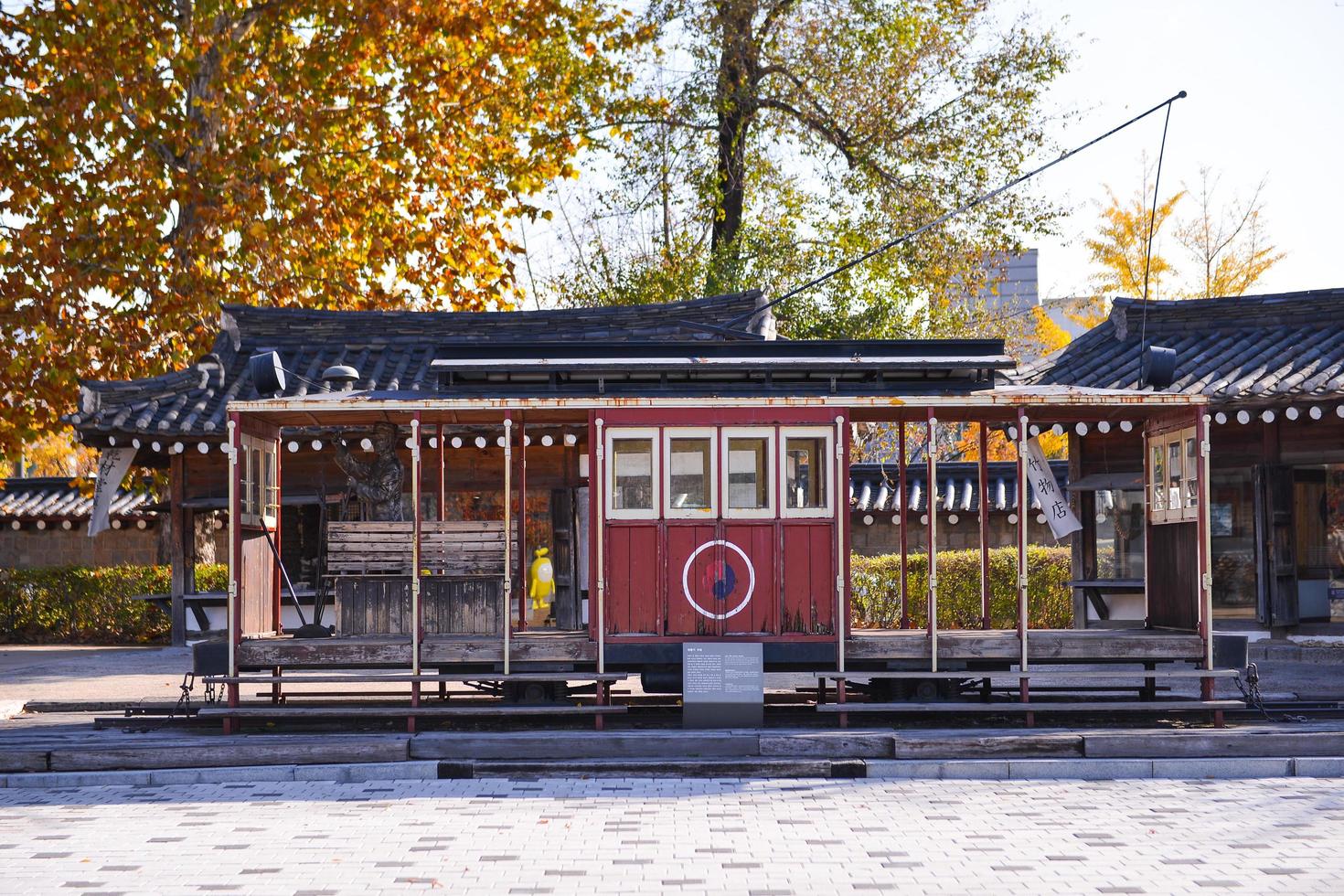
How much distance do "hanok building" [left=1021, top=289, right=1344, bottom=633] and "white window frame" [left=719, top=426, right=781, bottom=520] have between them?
21.1ft

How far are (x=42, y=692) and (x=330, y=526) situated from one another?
205 inches

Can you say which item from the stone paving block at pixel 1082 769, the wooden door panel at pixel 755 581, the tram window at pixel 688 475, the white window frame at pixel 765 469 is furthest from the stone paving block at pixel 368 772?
the stone paving block at pixel 1082 769

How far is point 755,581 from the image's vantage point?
13.2 metres

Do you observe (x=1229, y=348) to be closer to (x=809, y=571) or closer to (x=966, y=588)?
(x=966, y=588)

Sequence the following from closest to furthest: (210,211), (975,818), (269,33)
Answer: (975,818), (210,211), (269,33)

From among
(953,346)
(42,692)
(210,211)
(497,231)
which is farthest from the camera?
(497,231)

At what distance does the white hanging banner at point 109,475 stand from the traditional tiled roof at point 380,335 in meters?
0.77

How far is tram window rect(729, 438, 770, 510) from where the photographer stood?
13234 mm

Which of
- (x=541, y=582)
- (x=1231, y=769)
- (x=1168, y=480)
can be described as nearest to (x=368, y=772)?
(x=1231, y=769)

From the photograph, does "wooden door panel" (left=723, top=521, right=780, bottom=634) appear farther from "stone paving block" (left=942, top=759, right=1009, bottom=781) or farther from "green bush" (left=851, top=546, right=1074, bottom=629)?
"green bush" (left=851, top=546, right=1074, bottom=629)

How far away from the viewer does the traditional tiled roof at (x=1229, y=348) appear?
18438mm

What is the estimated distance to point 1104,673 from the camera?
12797mm

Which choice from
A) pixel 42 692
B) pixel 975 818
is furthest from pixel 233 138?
pixel 975 818

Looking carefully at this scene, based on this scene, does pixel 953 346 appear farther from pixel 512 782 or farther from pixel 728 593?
pixel 512 782
